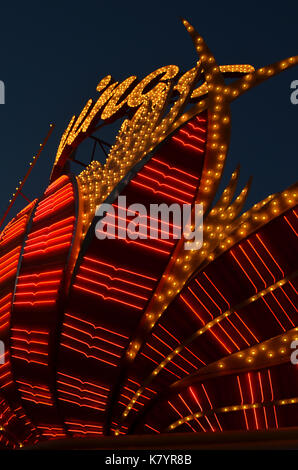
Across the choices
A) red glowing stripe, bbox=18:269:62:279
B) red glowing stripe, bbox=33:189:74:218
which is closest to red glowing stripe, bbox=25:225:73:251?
red glowing stripe, bbox=18:269:62:279

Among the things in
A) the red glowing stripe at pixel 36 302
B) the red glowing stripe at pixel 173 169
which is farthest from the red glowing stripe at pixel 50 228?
the red glowing stripe at pixel 173 169

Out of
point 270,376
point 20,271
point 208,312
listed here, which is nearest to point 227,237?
point 208,312

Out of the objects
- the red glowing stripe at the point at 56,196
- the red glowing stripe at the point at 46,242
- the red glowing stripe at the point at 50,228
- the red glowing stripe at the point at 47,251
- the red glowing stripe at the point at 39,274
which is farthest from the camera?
the red glowing stripe at the point at 56,196

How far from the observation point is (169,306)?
Answer: 23.9 feet

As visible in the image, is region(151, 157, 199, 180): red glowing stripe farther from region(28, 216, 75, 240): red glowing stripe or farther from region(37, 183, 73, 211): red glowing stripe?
region(37, 183, 73, 211): red glowing stripe

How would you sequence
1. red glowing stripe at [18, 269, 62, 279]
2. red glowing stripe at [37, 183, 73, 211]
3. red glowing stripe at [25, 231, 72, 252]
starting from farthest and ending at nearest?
red glowing stripe at [37, 183, 73, 211] < red glowing stripe at [25, 231, 72, 252] < red glowing stripe at [18, 269, 62, 279]

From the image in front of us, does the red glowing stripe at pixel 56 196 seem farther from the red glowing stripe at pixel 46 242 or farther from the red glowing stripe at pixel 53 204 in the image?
the red glowing stripe at pixel 46 242

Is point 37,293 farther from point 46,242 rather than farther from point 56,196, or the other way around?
point 56,196

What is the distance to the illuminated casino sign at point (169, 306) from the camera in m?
6.79

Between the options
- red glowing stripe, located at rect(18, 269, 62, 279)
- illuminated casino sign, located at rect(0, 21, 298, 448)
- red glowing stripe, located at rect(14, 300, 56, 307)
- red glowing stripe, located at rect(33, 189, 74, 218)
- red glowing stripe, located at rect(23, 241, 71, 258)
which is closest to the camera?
illuminated casino sign, located at rect(0, 21, 298, 448)

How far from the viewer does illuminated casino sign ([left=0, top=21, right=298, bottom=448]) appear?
679 cm

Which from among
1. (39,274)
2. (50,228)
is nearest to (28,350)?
(39,274)

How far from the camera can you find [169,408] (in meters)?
7.88

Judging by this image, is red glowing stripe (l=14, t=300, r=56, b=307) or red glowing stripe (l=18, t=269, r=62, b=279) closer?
red glowing stripe (l=14, t=300, r=56, b=307)
